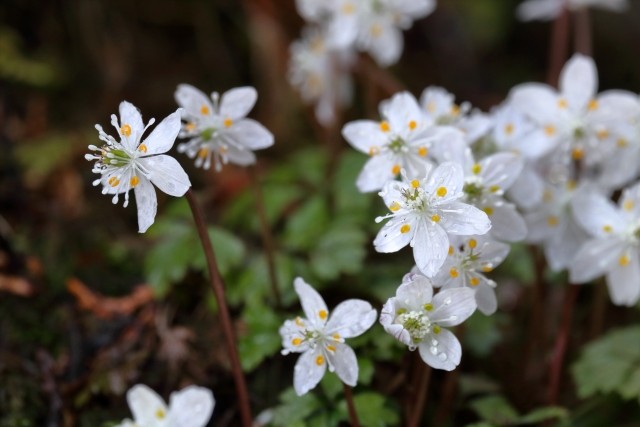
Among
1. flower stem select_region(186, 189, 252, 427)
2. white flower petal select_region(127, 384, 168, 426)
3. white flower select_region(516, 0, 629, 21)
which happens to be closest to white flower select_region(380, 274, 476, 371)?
flower stem select_region(186, 189, 252, 427)

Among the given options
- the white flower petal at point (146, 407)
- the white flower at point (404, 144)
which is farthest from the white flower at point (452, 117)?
the white flower petal at point (146, 407)

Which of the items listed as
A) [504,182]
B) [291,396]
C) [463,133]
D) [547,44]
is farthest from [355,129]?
[547,44]

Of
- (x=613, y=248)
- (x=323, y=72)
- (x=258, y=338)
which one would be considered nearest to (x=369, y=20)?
(x=323, y=72)

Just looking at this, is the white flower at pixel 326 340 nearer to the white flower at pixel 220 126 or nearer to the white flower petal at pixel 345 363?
the white flower petal at pixel 345 363

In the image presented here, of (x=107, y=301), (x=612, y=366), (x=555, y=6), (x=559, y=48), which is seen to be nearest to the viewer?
(x=612, y=366)

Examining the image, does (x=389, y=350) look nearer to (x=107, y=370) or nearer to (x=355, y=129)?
(x=355, y=129)

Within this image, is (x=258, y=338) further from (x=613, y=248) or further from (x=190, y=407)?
(x=613, y=248)
